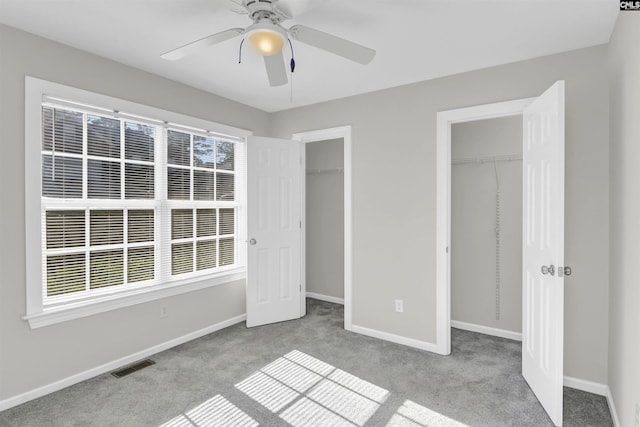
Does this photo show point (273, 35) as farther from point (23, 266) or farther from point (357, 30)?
point (23, 266)

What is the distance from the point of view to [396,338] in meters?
3.33

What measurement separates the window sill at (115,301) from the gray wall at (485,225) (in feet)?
8.71

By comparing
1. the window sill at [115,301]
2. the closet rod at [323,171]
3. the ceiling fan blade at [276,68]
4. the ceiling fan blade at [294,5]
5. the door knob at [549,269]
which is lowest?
the window sill at [115,301]

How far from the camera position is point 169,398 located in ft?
7.66

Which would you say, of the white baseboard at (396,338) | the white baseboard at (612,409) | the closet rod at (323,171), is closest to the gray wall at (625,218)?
the white baseboard at (612,409)

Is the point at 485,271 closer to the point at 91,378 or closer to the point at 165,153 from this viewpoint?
the point at 165,153

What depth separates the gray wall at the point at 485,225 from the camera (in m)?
3.46

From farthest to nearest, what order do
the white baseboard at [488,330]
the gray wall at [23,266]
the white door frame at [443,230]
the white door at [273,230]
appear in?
the white door at [273,230] < the white baseboard at [488,330] < the white door frame at [443,230] < the gray wall at [23,266]

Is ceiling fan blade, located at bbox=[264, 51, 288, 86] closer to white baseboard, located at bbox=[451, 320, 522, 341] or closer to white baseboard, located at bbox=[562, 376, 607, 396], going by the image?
white baseboard, located at bbox=[562, 376, 607, 396]

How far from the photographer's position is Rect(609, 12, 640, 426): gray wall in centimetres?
164

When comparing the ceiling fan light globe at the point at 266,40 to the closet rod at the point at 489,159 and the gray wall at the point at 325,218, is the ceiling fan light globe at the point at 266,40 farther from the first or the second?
the gray wall at the point at 325,218

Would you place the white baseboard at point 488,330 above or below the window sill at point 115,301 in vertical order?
below

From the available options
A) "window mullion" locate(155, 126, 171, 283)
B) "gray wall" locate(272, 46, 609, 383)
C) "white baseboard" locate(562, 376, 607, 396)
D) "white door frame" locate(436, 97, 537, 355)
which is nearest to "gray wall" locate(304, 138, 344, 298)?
"gray wall" locate(272, 46, 609, 383)

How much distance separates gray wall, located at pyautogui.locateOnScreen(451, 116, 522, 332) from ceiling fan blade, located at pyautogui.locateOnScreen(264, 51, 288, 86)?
2.34 metres
